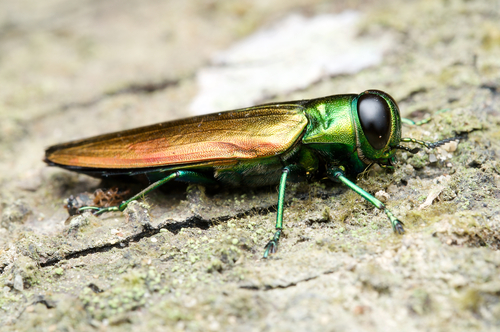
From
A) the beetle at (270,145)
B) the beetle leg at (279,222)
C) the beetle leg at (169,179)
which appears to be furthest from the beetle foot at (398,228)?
the beetle leg at (169,179)

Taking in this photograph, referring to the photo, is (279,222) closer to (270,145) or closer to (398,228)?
(270,145)

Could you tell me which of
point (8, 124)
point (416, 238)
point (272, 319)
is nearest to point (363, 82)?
point (416, 238)

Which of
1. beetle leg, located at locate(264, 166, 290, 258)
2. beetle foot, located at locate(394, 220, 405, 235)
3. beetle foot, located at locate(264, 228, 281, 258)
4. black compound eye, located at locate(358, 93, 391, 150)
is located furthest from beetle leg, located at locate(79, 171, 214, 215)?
beetle foot, located at locate(394, 220, 405, 235)

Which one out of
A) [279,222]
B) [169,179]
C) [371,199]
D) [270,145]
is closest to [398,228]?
[371,199]

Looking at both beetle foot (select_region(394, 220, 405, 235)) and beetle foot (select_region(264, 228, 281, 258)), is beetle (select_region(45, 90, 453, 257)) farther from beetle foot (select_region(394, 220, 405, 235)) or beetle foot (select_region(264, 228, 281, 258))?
beetle foot (select_region(394, 220, 405, 235))

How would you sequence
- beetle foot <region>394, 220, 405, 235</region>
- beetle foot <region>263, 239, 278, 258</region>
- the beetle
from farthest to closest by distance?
the beetle → beetle foot <region>263, 239, 278, 258</region> → beetle foot <region>394, 220, 405, 235</region>

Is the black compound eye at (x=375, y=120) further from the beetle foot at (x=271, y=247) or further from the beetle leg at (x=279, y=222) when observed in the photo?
the beetle foot at (x=271, y=247)
